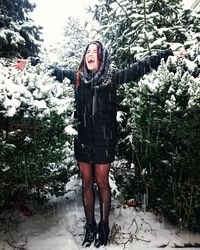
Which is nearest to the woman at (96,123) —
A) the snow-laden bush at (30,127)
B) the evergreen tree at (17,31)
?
the snow-laden bush at (30,127)

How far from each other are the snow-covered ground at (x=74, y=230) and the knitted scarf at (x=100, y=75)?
5.75 feet

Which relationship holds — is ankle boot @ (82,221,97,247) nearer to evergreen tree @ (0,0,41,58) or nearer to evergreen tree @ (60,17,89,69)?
evergreen tree @ (0,0,41,58)

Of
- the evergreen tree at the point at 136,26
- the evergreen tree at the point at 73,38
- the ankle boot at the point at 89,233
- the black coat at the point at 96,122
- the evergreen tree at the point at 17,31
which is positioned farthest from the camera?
the evergreen tree at the point at 73,38

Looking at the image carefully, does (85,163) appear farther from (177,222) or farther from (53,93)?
(177,222)

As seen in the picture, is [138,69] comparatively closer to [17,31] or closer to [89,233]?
[89,233]

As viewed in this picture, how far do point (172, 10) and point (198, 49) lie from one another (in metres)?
1.97

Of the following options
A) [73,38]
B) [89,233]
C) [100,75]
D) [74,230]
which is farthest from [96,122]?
[73,38]

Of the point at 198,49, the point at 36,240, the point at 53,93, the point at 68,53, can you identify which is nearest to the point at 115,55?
the point at 198,49

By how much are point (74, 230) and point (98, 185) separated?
77 centimetres

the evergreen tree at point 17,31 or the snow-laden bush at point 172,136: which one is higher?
the evergreen tree at point 17,31

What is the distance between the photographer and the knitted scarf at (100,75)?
3705mm

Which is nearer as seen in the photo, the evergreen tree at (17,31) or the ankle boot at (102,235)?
the ankle boot at (102,235)

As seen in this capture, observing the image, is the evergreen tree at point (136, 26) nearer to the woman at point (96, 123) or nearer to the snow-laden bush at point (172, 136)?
the snow-laden bush at point (172, 136)

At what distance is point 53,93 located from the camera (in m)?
3.89
